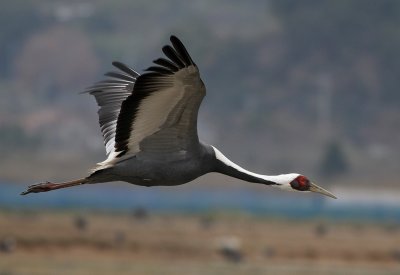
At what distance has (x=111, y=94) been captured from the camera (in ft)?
53.5

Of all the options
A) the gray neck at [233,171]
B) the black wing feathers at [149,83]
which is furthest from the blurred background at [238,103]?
the black wing feathers at [149,83]

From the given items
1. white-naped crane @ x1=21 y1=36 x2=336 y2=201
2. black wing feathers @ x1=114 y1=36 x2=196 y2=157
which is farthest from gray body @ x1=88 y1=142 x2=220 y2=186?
black wing feathers @ x1=114 y1=36 x2=196 y2=157

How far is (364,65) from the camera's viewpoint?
126m

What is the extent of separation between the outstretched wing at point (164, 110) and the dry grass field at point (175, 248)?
15.3 meters

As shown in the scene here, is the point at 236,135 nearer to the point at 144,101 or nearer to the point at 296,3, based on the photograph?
the point at 296,3

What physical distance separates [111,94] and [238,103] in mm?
105034

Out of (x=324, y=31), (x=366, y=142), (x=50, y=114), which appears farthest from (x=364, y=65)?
(x=50, y=114)

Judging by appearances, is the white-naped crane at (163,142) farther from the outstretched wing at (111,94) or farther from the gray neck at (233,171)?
the outstretched wing at (111,94)

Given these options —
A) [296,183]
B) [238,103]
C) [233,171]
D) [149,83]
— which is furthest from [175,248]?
[238,103]

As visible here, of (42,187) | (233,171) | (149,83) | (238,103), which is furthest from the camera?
(238,103)

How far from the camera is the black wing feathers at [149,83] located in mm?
12891

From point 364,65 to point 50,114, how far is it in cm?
3129

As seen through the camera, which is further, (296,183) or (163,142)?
(296,183)

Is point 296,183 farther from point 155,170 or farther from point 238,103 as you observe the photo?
point 238,103
